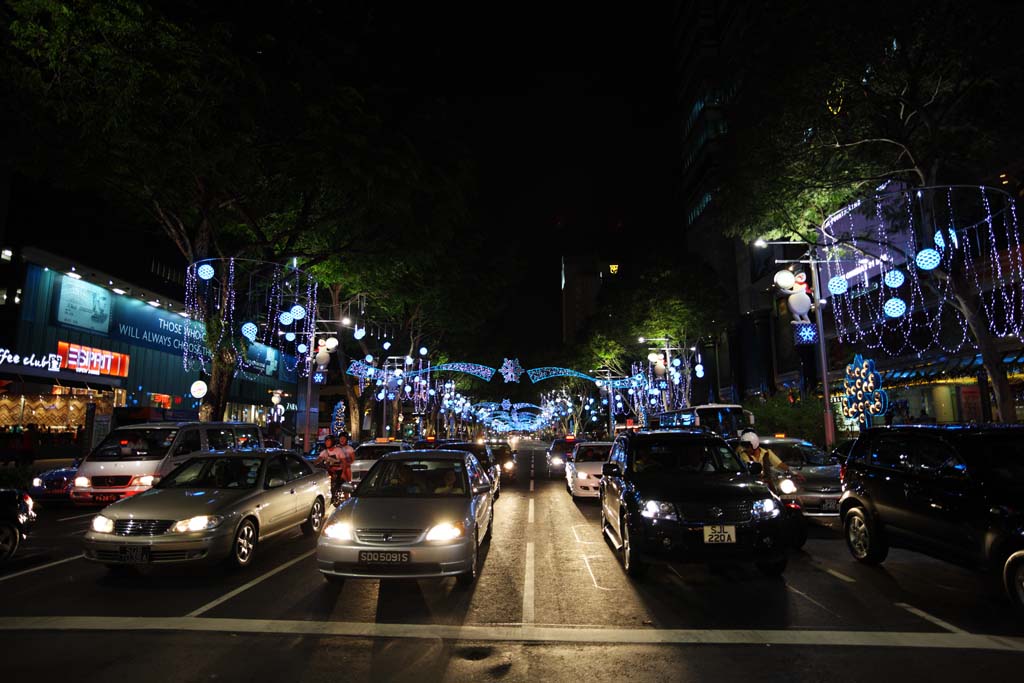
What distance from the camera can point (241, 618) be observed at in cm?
611

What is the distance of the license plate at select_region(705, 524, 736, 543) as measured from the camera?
6965 mm

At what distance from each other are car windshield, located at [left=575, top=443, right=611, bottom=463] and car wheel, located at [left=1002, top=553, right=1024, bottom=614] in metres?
11.2

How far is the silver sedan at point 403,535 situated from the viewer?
6.70m

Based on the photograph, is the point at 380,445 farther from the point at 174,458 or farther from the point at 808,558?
the point at 808,558

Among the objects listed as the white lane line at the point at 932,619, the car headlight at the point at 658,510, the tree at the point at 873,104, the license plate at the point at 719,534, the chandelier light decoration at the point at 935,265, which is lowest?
the white lane line at the point at 932,619

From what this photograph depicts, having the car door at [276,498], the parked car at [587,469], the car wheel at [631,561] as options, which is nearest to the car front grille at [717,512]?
the car wheel at [631,561]

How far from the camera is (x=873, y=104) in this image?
15062 millimetres

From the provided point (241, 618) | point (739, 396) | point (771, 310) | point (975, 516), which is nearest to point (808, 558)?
point (975, 516)

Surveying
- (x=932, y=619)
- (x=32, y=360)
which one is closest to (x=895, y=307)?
(x=932, y=619)

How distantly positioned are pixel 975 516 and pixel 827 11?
12.7 m

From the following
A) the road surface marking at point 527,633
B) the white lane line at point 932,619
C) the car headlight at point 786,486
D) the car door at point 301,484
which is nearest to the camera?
the road surface marking at point 527,633

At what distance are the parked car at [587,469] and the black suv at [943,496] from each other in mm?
7196

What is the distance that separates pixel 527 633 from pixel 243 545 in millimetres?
4585

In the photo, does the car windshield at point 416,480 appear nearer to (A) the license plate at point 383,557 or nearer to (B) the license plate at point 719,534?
(A) the license plate at point 383,557
